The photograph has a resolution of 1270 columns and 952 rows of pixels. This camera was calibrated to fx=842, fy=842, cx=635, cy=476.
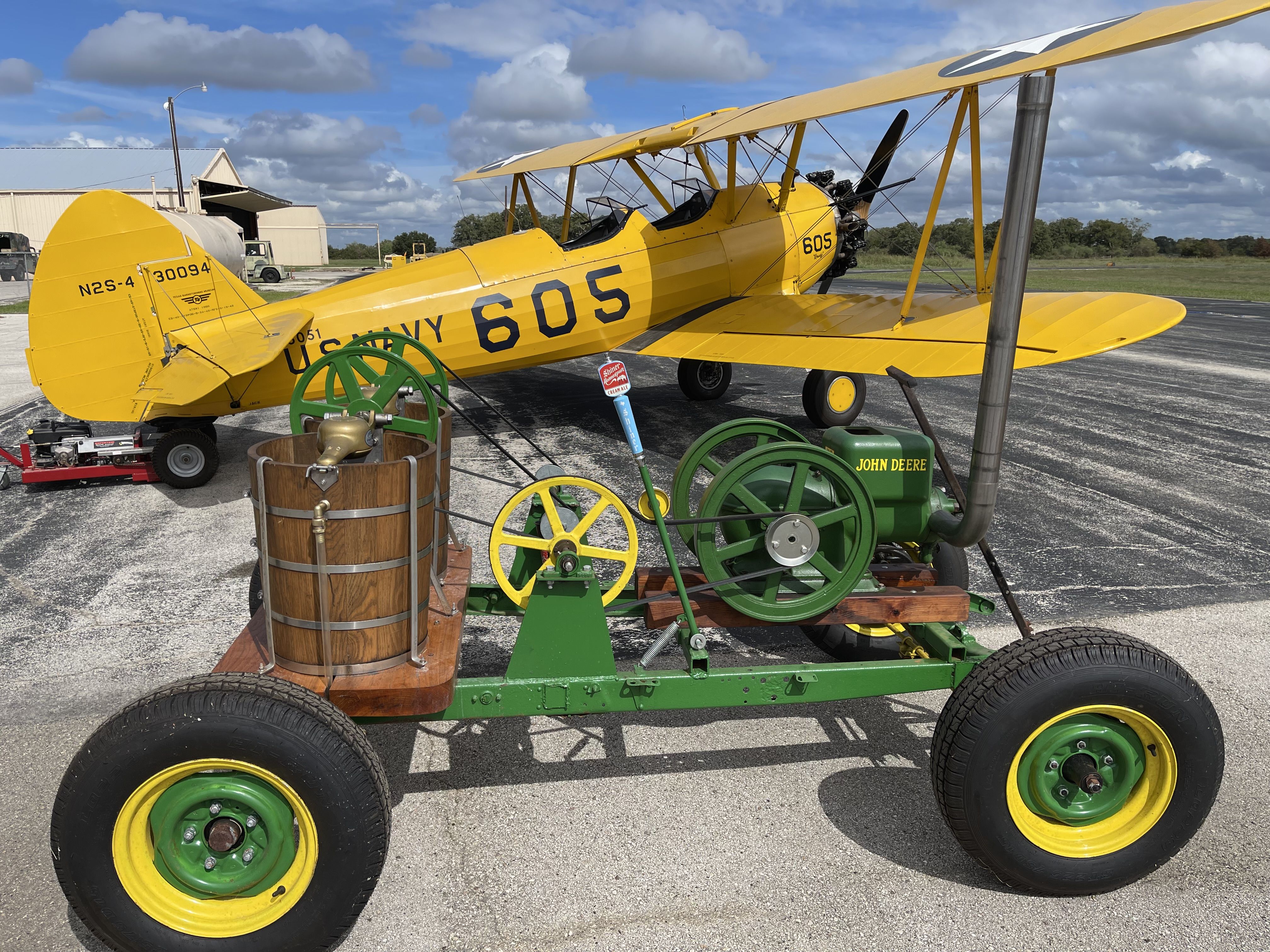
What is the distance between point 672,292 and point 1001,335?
771cm

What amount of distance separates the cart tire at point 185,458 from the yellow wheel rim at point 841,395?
6844mm

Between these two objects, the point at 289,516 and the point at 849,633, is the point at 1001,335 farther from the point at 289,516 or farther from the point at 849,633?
the point at 289,516

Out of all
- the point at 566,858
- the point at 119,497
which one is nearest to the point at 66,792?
the point at 566,858

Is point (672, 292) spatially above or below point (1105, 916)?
above

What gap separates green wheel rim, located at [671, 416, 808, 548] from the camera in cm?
366

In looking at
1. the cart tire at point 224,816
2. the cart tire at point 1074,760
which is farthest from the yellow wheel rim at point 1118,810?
the cart tire at point 224,816

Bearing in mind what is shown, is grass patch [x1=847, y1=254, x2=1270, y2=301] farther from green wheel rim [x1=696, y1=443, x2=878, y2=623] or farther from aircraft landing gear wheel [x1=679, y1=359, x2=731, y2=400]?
green wheel rim [x1=696, y1=443, x2=878, y2=623]

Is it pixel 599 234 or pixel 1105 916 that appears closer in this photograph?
pixel 1105 916

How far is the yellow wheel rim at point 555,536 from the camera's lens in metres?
3.35

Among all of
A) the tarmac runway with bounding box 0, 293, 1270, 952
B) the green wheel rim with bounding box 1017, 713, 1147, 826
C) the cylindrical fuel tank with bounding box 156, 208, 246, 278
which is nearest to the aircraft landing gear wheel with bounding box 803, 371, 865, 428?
the tarmac runway with bounding box 0, 293, 1270, 952

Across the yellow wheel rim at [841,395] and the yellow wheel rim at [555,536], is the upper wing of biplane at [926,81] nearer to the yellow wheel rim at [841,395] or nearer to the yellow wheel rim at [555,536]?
the yellow wheel rim at [555,536]

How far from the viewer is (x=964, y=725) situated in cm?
279

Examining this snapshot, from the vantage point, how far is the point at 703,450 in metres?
3.71

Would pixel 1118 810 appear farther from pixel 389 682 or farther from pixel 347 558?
pixel 347 558
